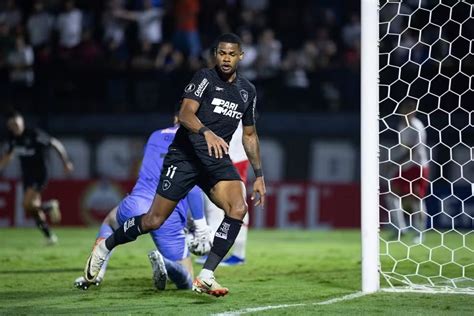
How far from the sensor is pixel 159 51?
1897 centimetres

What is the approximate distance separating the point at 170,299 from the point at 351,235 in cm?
911

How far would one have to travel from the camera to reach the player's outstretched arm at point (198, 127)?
750 cm

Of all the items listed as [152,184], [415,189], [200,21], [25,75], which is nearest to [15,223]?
[25,75]

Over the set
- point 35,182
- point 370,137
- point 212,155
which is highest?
point 370,137

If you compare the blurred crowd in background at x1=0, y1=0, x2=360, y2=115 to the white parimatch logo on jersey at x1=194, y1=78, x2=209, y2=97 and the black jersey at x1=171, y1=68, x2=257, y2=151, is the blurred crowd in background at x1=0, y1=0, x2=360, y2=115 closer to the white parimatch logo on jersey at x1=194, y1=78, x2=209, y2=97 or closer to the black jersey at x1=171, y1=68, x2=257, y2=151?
the black jersey at x1=171, y1=68, x2=257, y2=151

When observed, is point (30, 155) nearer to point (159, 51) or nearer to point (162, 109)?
point (162, 109)

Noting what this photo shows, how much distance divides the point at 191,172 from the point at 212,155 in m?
0.30

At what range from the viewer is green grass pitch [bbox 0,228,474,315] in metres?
7.51

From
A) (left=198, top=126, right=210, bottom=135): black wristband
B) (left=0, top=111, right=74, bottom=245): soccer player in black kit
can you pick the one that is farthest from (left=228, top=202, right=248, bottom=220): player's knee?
(left=0, top=111, right=74, bottom=245): soccer player in black kit

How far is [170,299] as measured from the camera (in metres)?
8.12

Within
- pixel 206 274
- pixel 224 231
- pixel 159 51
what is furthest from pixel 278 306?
pixel 159 51

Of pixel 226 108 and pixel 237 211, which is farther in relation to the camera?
pixel 226 108

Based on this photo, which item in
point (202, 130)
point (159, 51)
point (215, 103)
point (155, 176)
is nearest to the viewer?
point (202, 130)

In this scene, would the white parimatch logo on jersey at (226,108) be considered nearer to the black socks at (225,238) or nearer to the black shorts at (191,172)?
the black shorts at (191,172)
